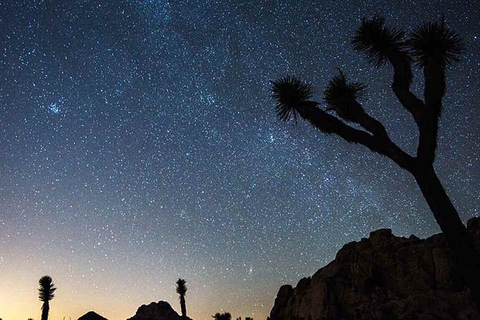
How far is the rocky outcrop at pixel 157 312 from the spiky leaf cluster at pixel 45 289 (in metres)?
7.84

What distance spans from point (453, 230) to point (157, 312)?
93.8 ft

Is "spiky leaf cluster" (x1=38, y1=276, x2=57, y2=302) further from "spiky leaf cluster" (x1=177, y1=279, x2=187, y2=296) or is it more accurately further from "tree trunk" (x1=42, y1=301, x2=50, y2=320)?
"spiky leaf cluster" (x1=177, y1=279, x2=187, y2=296)

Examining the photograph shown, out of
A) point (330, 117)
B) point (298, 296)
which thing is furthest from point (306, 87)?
point (298, 296)

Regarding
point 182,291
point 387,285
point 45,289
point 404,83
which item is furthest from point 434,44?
point 182,291

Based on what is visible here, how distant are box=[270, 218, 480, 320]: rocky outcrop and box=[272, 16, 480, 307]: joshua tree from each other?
1391 cm

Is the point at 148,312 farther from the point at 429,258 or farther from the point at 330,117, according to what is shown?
the point at 330,117

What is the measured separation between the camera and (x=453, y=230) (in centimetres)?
554

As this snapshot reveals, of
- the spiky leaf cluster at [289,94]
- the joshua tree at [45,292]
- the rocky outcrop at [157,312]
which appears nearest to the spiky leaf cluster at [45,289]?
the joshua tree at [45,292]

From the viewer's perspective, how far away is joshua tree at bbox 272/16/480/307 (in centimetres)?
560

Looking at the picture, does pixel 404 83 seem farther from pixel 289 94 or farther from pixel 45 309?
pixel 45 309

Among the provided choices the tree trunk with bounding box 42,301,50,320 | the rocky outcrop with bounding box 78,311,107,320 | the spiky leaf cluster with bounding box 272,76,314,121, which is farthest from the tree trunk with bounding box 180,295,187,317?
the spiky leaf cluster with bounding box 272,76,314,121

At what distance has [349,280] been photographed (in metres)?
24.3

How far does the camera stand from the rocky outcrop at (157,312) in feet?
95.5

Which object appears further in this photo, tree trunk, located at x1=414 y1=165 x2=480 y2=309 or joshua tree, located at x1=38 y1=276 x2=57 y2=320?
joshua tree, located at x1=38 y1=276 x2=57 y2=320
